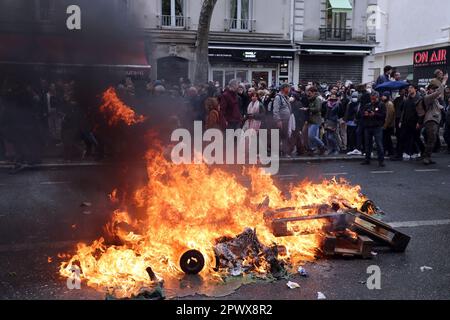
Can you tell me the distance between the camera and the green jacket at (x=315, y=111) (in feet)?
36.3

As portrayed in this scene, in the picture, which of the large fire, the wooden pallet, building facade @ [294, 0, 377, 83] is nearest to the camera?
the large fire

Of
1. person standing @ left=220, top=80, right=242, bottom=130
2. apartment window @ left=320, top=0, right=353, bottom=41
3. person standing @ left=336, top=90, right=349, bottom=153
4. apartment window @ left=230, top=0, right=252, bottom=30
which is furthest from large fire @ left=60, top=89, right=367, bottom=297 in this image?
apartment window @ left=320, top=0, right=353, bottom=41

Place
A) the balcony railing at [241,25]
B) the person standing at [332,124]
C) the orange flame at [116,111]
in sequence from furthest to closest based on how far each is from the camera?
the balcony railing at [241,25], the person standing at [332,124], the orange flame at [116,111]

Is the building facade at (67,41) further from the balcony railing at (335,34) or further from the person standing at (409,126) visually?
the balcony railing at (335,34)

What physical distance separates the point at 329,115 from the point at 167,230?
7.81 meters

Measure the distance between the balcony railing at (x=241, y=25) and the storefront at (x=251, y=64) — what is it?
1057mm

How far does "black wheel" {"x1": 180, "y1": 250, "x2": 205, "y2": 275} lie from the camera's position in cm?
434

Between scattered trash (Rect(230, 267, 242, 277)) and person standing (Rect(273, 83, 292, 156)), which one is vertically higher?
person standing (Rect(273, 83, 292, 156))

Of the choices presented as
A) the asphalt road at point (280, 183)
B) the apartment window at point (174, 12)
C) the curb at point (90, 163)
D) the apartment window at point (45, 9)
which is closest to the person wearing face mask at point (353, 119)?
the curb at point (90, 163)

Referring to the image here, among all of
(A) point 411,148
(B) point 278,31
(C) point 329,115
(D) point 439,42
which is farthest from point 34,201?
(D) point 439,42

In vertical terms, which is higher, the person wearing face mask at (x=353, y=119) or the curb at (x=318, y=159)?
the person wearing face mask at (x=353, y=119)

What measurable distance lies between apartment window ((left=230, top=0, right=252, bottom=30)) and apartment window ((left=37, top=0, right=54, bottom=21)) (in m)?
16.0

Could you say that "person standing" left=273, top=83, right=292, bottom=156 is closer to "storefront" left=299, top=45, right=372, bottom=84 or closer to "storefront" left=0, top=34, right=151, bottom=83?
"storefront" left=0, top=34, right=151, bottom=83

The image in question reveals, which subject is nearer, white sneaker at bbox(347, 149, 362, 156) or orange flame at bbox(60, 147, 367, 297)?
orange flame at bbox(60, 147, 367, 297)
